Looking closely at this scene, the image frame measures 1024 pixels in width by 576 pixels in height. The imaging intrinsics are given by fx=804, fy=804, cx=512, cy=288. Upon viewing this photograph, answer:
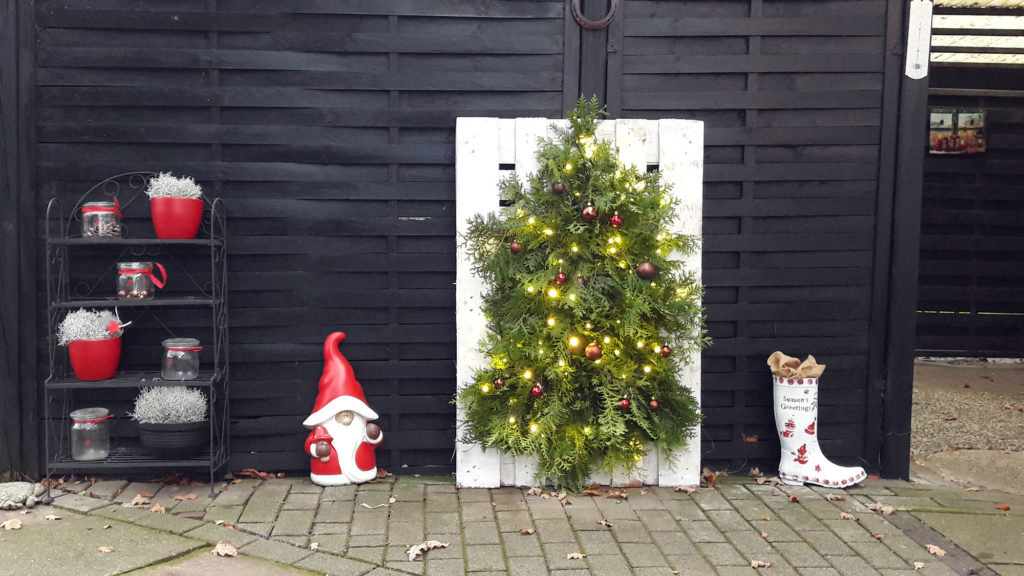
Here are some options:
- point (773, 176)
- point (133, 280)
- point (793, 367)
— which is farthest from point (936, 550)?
point (133, 280)

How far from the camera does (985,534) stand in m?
3.67

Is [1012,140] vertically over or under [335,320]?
over

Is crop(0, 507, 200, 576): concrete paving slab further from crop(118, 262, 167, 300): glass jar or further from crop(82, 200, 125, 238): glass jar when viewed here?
crop(82, 200, 125, 238): glass jar

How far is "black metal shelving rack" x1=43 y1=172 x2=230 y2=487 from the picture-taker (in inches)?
158

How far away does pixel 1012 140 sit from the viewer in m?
8.19

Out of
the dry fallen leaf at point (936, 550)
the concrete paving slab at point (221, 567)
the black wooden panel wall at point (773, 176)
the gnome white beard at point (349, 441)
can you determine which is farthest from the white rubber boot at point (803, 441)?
the concrete paving slab at point (221, 567)

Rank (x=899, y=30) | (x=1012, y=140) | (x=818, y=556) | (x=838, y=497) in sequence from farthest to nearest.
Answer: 1. (x=1012, y=140)
2. (x=899, y=30)
3. (x=838, y=497)
4. (x=818, y=556)

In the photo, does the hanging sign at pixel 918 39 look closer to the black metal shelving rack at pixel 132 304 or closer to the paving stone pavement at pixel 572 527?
the paving stone pavement at pixel 572 527

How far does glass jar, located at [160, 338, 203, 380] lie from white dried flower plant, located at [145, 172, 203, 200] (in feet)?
2.42

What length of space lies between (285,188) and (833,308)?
10.2 feet

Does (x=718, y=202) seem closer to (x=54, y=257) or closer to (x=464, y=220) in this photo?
(x=464, y=220)

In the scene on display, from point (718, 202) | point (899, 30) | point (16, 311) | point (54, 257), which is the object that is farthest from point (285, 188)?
point (899, 30)

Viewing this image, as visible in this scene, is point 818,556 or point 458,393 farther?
point 458,393

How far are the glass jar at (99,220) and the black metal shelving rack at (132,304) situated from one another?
6 centimetres
